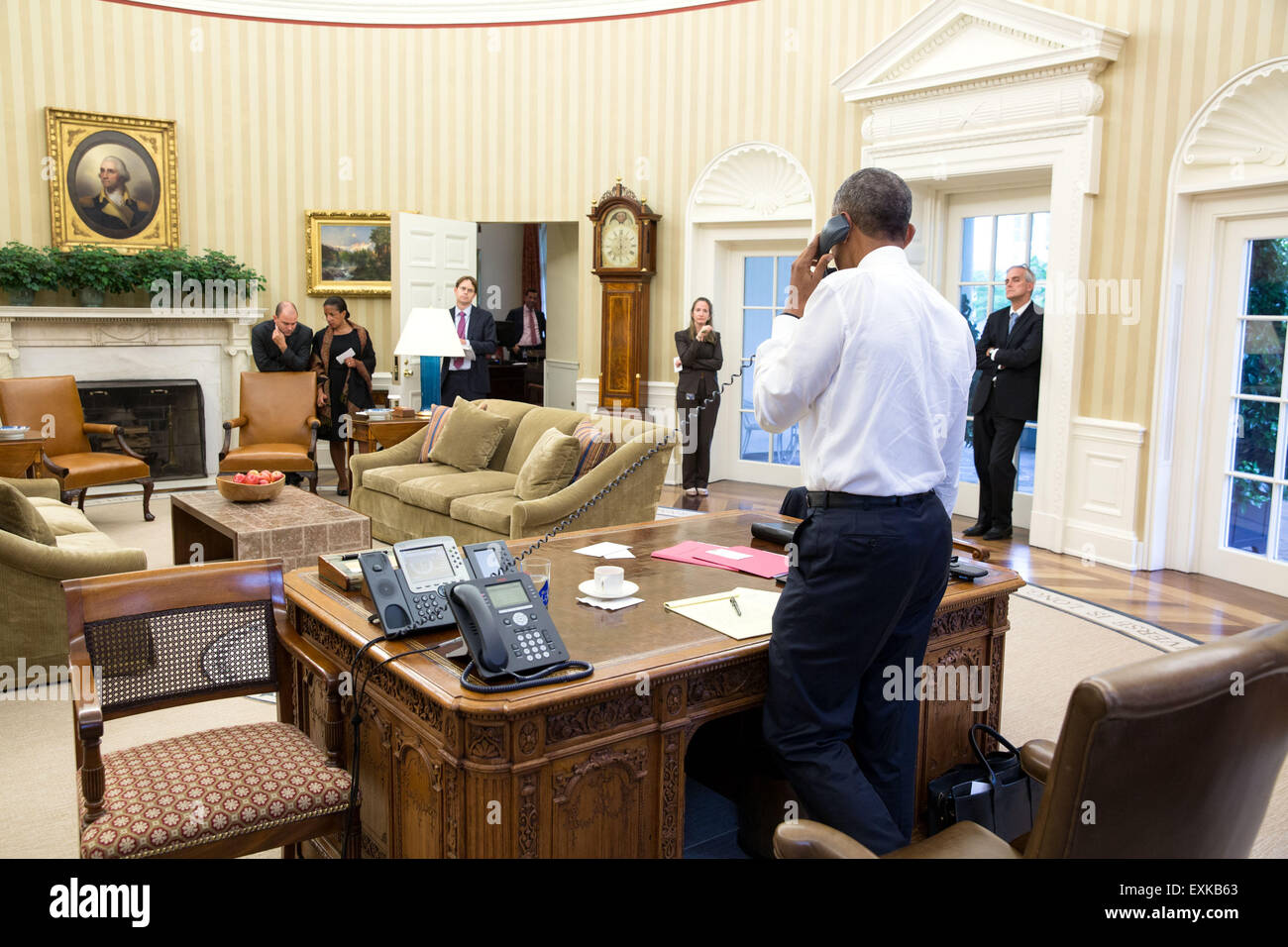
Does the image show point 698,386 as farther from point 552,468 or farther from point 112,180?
point 112,180

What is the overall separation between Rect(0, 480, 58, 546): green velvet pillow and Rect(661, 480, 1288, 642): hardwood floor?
4605mm

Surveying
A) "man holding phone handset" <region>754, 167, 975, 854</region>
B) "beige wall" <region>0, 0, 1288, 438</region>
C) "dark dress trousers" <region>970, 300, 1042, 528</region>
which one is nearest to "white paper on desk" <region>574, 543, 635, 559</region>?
"man holding phone handset" <region>754, 167, 975, 854</region>

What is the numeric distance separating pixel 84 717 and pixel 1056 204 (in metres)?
6.03

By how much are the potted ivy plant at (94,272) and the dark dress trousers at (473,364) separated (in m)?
2.57

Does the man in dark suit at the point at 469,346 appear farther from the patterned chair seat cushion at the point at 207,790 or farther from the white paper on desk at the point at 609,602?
the patterned chair seat cushion at the point at 207,790

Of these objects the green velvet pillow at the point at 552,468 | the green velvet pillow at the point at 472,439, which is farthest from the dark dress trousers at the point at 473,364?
the green velvet pillow at the point at 552,468

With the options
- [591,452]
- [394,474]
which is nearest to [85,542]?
[394,474]

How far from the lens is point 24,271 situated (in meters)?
7.93

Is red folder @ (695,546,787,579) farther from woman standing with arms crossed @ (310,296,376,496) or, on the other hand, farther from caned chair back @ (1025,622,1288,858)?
woman standing with arms crossed @ (310,296,376,496)

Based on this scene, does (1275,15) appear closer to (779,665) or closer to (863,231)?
(863,231)

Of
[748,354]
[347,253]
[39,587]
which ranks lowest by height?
[39,587]

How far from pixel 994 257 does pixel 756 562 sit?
16.3ft

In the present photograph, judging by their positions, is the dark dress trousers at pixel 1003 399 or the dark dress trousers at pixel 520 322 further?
the dark dress trousers at pixel 520 322

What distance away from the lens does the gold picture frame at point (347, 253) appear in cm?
945
